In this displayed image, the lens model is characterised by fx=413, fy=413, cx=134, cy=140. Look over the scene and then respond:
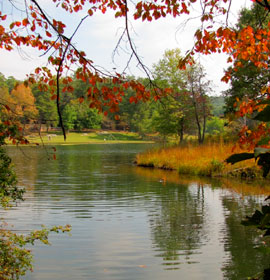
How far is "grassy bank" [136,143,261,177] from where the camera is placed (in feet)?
55.4

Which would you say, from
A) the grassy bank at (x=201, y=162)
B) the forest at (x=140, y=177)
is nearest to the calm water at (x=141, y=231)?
the forest at (x=140, y=177)

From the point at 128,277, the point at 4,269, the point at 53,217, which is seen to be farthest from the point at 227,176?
the point at 4,269

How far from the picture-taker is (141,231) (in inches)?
315

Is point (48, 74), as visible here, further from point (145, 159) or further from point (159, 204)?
point (145, 159)

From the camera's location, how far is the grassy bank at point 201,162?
665 inches

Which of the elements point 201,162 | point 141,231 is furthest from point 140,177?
point 141,231

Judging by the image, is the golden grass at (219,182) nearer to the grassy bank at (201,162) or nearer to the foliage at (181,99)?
the grassy bank at (201,162)

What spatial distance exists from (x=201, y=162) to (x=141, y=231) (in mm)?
11056

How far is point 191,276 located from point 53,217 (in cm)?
446

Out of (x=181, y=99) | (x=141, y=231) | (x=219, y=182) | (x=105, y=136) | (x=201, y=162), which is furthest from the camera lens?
(x=105, y=136)

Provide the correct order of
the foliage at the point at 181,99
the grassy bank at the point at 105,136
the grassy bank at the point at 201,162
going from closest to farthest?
the grassy bank at the point at 201,162 < the foliage at the point at 181,99 < the grassy bank at the point at 105,136

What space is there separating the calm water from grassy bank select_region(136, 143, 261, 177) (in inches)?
97.0

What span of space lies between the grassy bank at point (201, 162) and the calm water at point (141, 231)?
246cm

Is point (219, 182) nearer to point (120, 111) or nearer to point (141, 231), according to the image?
point (141, 231)
